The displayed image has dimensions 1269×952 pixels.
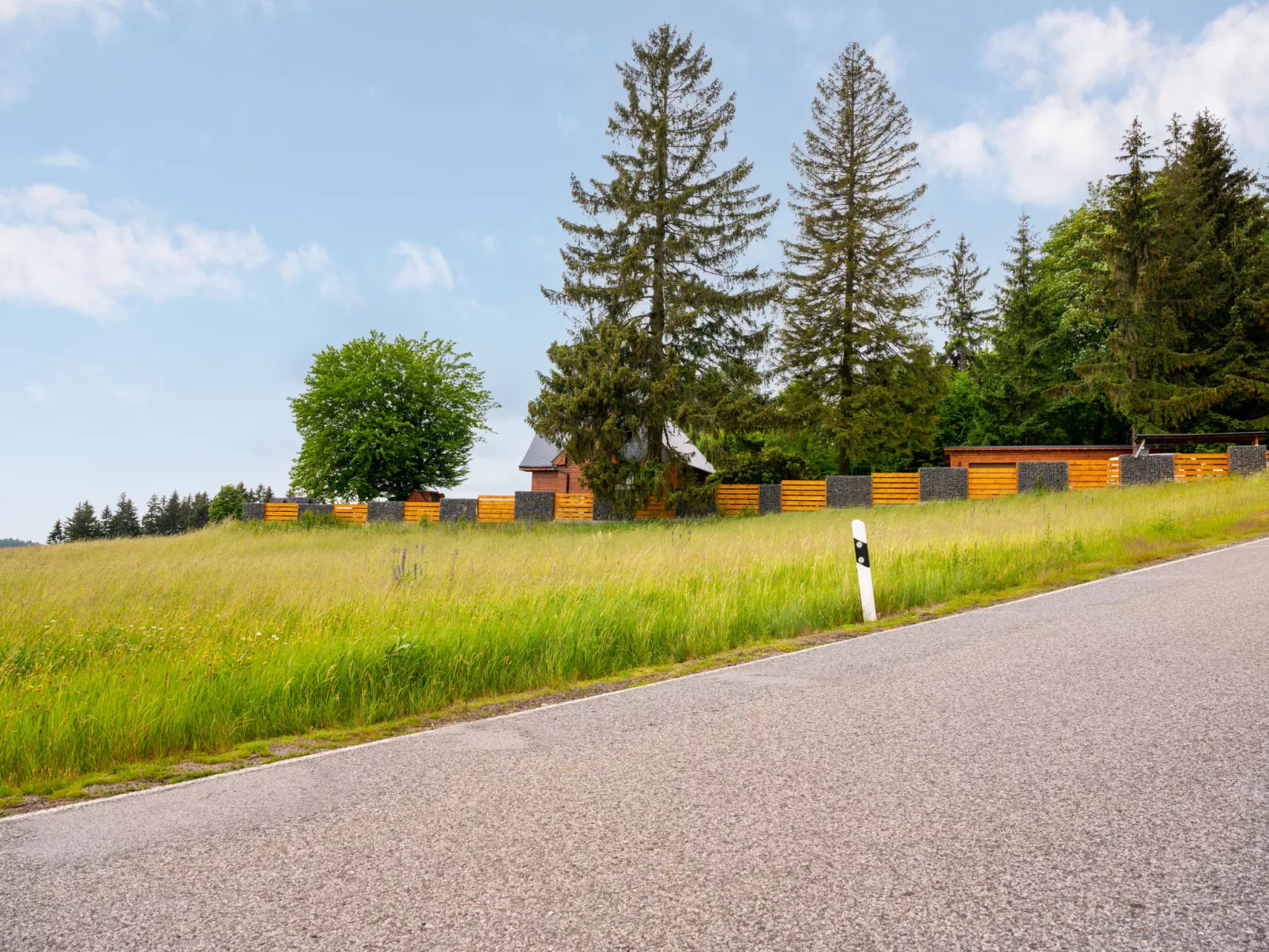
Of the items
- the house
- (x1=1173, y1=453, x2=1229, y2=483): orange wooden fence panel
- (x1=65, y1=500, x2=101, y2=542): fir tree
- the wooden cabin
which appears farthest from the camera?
(x1=65, y1=500, x2=101, y2=542): fir tree

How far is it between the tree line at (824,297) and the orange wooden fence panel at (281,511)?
20.2 m

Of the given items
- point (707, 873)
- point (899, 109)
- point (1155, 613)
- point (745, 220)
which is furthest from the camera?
point (899, 109)

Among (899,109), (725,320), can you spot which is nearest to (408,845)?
(725,320)

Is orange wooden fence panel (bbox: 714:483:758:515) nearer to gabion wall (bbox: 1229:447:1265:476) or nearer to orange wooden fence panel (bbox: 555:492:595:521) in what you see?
orange wooden fence panel (bbox: 555:492:595:521)

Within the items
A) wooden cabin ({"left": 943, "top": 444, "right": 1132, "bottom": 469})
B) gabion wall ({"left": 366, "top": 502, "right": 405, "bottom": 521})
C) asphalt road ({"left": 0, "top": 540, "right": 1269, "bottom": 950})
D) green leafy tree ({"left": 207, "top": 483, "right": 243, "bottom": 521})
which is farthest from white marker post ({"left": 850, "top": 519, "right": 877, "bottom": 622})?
green leafy tree ({"left": 207, "top": 483, "right": 243, "bottom": 521})

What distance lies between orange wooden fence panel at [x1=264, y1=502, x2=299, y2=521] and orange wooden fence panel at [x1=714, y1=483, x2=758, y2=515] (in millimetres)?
22592

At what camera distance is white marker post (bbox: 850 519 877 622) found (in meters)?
9.43

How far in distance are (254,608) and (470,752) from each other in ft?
16.3

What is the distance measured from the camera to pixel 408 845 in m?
3.31

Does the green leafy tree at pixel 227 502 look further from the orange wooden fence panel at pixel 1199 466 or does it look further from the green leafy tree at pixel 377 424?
the orange wooden fence panel at pixel 1199 466

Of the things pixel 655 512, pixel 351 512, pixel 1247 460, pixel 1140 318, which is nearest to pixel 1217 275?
pixel 1140 318

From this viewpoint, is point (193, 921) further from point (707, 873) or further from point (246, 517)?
point (246, 517)

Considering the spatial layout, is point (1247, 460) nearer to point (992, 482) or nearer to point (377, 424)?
point (992, 482)

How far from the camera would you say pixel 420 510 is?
4069 centimetres
